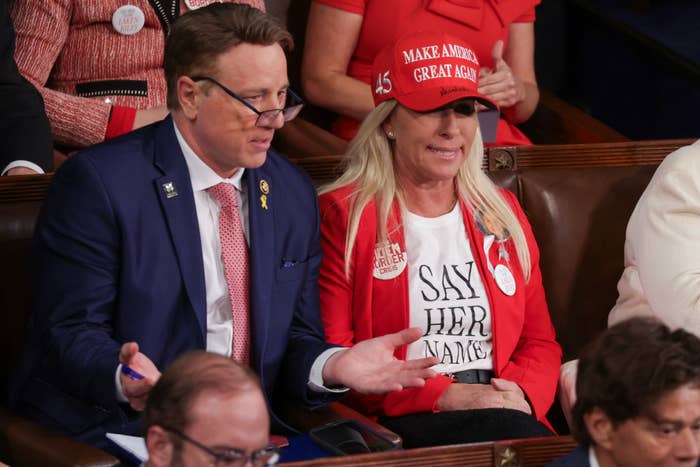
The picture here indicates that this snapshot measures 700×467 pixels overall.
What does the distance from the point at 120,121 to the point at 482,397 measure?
89 cm

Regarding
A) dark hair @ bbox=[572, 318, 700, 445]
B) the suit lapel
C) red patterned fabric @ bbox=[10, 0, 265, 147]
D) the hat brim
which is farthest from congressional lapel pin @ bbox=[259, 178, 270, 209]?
dark hair @ bbox=[572, 318, 700, 445]

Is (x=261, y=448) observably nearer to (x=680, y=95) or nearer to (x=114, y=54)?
(x=114, y=54)

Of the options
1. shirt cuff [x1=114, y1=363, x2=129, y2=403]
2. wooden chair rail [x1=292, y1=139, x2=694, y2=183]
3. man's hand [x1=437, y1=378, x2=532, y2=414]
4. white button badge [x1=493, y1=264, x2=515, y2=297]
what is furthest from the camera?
wooden chair rail [x1=292, y1=139, x2=694, y2=183]

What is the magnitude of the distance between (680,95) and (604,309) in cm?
98

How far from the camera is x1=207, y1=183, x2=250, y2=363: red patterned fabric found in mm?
2168

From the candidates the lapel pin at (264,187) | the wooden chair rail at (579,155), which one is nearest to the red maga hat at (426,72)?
the wooden chair rail at (579,155)

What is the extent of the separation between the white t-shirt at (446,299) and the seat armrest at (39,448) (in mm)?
682

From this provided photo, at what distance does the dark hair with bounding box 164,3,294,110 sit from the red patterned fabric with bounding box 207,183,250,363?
0.53 feet

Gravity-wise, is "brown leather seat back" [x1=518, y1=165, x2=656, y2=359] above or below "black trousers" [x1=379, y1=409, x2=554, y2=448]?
above

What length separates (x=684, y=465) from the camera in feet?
5.52

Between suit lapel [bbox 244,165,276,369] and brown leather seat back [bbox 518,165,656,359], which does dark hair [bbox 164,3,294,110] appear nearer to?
suit lapel [bbox 244,165,276,369]

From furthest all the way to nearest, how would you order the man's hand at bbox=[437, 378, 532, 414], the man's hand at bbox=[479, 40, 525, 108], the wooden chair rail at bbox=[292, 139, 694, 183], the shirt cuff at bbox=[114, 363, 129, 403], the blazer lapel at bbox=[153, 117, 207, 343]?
the man's hand at bbox=[479, 40, 525, 108] → the wooden chair rail at bbox=[292, 139, 694, 183] → the man's hand at bbox=[437, 378, 532, 414] → the blazer lapel at bbox=[153, 117, 207, 343] → the shirt cuff at bbox=[114, 363, 129, 403]

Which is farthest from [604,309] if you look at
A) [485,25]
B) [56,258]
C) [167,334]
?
[56,258]

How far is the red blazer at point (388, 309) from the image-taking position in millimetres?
2361
